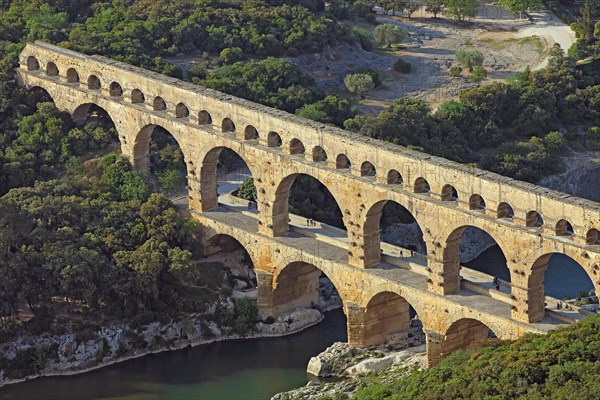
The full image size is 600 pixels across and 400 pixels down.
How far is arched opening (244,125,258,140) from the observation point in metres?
93.4

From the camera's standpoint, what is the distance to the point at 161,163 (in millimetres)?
102625

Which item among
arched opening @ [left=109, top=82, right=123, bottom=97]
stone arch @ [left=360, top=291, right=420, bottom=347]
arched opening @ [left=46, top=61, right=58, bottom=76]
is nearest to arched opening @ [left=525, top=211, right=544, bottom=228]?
stone arch @ [left=360, top=291, right=420, bottom=347]

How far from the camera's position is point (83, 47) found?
4414 inches

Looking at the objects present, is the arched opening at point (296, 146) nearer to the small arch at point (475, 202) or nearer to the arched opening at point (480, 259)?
the arched opening at point (480, 259)

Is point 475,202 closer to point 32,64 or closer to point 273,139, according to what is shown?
point 273,139

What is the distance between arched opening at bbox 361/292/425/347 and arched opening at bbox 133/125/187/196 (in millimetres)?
17639

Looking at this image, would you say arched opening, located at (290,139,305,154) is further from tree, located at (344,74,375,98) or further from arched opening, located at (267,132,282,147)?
tree, located at (344,74,375,98)

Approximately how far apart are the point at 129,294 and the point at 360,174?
14060 mm

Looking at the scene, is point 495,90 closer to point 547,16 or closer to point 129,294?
point 547,16

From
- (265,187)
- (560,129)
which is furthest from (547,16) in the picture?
(265,187)

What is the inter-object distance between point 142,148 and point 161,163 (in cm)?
167

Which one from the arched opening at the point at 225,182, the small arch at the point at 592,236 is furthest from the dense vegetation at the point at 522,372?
the arched opening at the point at 225,182

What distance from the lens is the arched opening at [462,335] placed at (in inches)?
3327

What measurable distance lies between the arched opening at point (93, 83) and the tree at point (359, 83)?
22432 mm
